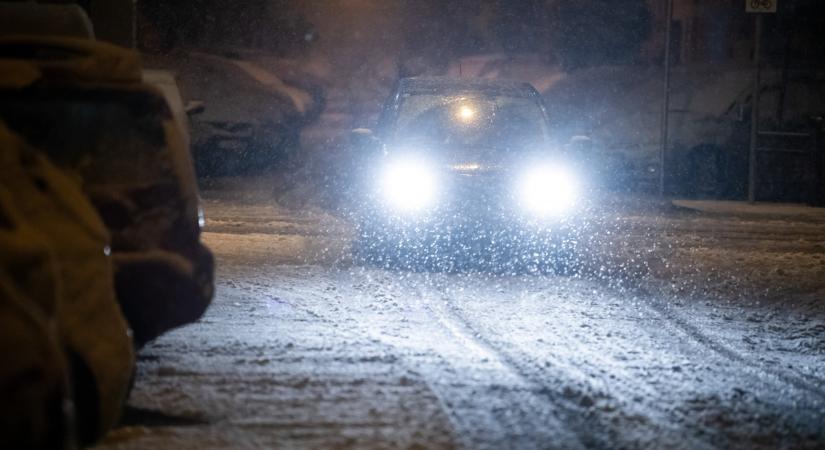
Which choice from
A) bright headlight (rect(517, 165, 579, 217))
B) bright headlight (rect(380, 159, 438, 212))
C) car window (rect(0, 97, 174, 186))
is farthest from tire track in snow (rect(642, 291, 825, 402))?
car window (rect(0, 97, 174, 186))

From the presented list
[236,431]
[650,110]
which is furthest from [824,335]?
[650,110]

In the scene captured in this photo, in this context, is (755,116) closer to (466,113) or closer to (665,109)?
(665,109)

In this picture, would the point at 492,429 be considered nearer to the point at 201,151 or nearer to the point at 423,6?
the point at 201,151

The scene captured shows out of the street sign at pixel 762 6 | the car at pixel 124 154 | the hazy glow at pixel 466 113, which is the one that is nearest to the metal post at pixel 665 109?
the street sign at pixel 762 6

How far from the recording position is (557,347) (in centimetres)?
647

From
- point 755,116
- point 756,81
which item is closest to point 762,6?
point 756,81

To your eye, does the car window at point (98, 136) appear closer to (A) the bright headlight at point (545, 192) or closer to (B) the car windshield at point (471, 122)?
(A) the bright headlight at point (545, 192)

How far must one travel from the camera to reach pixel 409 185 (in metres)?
10.2

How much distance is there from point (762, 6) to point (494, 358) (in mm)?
10735

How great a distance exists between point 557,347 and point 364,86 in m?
23.6

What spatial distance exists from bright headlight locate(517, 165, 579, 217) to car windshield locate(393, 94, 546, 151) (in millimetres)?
651

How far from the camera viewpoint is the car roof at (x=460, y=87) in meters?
11.5

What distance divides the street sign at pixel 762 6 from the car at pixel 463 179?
5.04m

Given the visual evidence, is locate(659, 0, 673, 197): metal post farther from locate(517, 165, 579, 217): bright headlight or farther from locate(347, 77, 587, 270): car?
locate(517, 165, 579, 217): bright headlight
